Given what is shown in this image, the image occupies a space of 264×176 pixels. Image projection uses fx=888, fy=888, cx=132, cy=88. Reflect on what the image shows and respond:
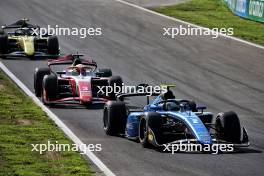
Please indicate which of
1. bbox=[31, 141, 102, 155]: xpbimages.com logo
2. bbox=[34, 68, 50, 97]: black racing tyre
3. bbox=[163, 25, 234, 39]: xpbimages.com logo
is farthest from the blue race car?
bbox=[163, 25, 234, 39]: xpbimages.com logo

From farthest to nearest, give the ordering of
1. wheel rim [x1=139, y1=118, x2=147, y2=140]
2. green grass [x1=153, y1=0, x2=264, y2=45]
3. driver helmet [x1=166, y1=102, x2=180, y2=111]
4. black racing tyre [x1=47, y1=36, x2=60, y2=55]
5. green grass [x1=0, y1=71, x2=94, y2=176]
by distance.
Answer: green grass [x1=153, y1=0, x2=264, y2=45], black racing tyre [x1=47, y1=36, x2=60, y2=55], driver helmet [x1=166, y1=102, x2=180, y2=111], wheel rim [x1=139, y1=118, x2=147, y2=140], green grass [x1=0, y1=71, x2=94, y2=176]

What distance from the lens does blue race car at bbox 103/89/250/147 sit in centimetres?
1968

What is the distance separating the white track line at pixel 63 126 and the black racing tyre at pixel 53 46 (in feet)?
8.21

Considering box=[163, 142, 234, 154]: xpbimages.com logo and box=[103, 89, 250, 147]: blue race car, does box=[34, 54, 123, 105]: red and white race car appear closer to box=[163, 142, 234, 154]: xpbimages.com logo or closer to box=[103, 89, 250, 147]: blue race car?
box=[103, 89, 250, 147]: blue race car

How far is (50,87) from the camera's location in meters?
26.0

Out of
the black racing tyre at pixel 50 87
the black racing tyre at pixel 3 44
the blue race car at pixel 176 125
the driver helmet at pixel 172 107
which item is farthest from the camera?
the black racing tyre at pixel 3 44

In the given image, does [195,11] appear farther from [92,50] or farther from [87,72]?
[87,72]

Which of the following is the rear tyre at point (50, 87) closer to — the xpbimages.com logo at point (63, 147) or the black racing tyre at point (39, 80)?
the black racing tyre at point (39, 80)

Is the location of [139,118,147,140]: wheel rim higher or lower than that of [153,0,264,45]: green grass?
higher

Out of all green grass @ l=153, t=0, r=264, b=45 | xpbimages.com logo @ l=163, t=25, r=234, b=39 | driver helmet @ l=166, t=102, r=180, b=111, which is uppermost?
driver helmet @ l=166, t=102, r=180, b=111

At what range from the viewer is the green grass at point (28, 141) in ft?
56.9

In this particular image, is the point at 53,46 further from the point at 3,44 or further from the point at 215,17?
the point at 215,17

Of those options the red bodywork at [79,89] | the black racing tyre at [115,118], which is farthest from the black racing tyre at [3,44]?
the black racing tyre at [115,118]

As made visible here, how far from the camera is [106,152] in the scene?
64.5 feet
